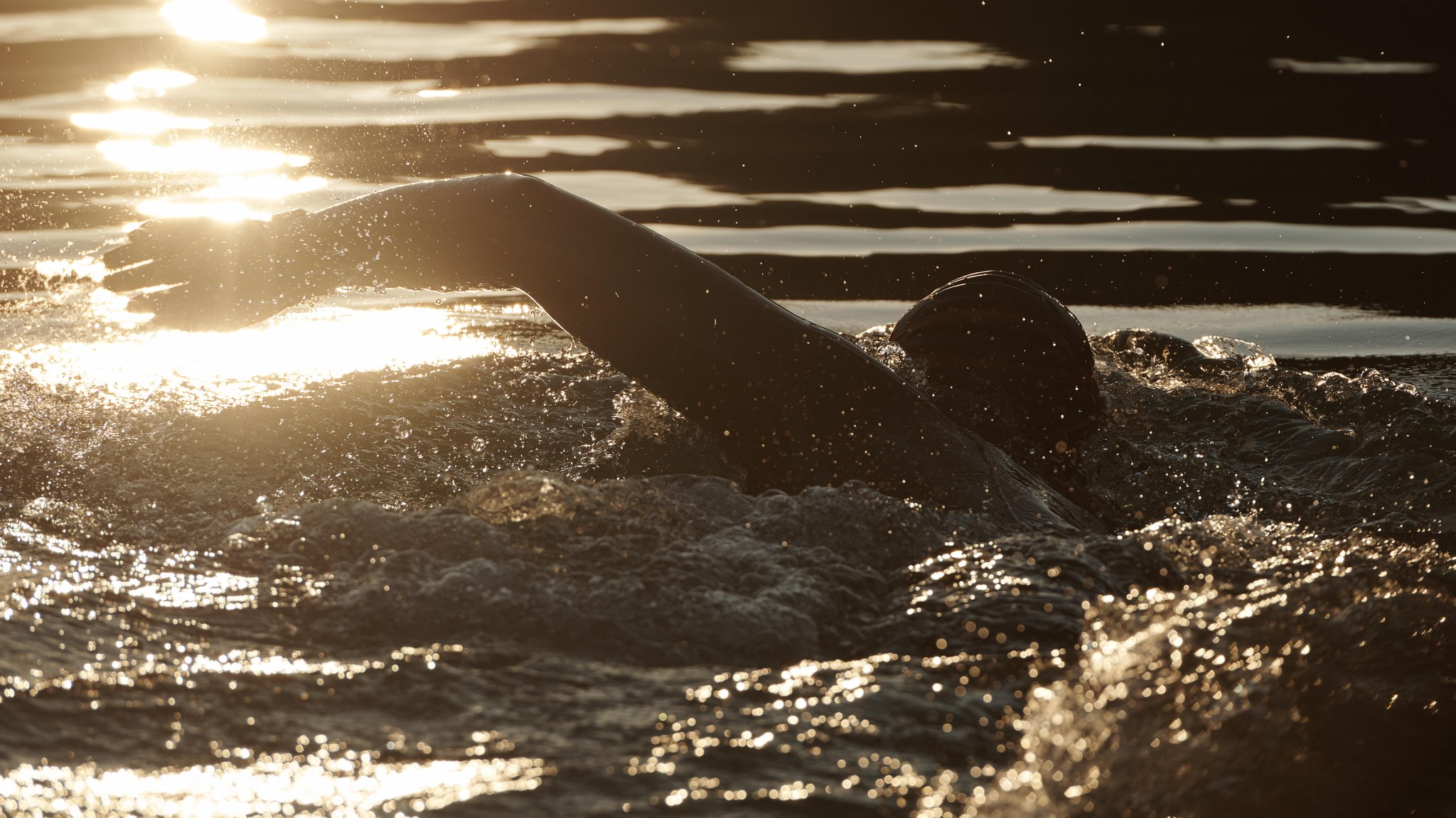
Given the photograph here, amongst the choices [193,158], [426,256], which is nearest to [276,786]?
[426,256]

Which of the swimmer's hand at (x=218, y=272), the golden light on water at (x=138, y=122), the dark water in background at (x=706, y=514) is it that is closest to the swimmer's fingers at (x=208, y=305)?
the swimmer's hand at (x=218, y=272)

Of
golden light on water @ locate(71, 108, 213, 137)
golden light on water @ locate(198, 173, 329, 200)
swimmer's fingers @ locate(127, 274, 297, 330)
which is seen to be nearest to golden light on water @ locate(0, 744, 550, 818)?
swimmer's fingers @ locate(127, 274, 297, 330)

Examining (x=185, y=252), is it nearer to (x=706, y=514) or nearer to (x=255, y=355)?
(x=706, y=514)

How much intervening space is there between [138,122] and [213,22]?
3.16 metres

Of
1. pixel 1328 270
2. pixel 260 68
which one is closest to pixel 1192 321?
pixel 1328 270

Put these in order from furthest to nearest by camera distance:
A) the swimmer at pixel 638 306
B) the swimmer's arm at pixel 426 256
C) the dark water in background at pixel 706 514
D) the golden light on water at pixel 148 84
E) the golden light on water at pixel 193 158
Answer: the golden light on water at pixel 148 84 → the golden light on water at pixel 193 158 → the swimmer's arm at pixel 426 256 → the swimmer at pixel 638 306 → the dark water in background at pixel 706 514

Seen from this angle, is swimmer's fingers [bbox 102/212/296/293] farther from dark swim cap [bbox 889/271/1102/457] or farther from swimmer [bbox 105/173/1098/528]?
dark swim cap [bbox 889/271/1102/457]

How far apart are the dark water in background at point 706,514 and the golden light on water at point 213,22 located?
154 cm

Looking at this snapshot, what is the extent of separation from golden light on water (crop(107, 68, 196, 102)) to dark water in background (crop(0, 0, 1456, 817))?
0.06 m

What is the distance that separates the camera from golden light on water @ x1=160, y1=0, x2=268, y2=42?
13.4 metres

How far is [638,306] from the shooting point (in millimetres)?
3785

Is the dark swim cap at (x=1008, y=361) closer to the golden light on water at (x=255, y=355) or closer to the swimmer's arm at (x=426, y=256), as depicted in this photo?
the swimmer's arm at (x=426, y=256)

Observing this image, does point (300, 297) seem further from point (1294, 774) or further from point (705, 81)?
point (705, 81)

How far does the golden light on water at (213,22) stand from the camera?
13445 millimetres
